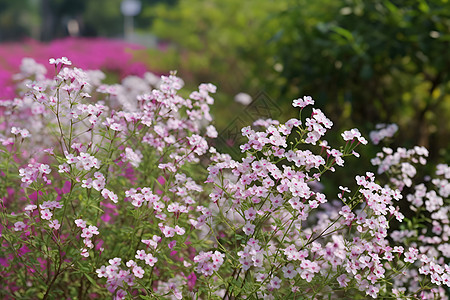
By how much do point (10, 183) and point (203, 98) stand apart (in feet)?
3.24

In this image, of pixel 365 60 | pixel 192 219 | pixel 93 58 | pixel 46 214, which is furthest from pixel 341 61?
pixel 93 58

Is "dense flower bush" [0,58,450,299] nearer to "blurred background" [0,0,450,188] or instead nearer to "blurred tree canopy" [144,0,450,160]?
"blurred background" [0,0,450,188]

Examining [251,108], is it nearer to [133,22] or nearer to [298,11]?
[298,11]

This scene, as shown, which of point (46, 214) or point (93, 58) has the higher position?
point (46, 214)

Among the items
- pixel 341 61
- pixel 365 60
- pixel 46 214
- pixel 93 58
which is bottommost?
pixel 93 58

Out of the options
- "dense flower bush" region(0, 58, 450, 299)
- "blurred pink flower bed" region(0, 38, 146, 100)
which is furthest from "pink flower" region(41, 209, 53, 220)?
"blurred pink flower bed" region(0, 38, 146, 100)

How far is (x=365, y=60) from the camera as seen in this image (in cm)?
428

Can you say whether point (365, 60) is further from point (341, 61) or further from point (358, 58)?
point (341, 61)

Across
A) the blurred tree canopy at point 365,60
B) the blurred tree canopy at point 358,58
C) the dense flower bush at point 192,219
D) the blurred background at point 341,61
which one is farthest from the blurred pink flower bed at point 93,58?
the dense flower bush at point 192,219

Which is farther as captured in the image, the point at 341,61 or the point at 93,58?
the point at 93,58

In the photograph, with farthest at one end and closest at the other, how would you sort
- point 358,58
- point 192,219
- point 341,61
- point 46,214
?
point 341,61, point 358,58, point 192,219, point 46,214

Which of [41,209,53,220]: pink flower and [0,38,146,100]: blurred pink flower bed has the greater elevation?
[41,209,53,220]: pink flower

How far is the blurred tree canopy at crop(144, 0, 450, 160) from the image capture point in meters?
4.14

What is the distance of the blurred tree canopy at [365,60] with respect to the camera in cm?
414
